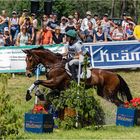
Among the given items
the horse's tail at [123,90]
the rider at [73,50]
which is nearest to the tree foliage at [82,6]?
the horse's tail at [123,90]

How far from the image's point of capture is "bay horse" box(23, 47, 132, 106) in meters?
17.2

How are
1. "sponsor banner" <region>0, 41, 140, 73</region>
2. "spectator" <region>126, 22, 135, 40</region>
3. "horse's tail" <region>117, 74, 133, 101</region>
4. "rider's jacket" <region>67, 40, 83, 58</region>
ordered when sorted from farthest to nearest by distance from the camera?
1. "spectator" <region>126, 22, 135, 40</region>
2. "sponsor banner" <region>0, 41, 140, 73</region>
3. "horse's tail" <region>117, 74, 133, 101</region>
4. "rider's jacket" <region>67, 40, 83, 58</region>

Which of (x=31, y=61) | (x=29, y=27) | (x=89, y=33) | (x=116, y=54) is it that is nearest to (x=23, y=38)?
(x=29, y=27)

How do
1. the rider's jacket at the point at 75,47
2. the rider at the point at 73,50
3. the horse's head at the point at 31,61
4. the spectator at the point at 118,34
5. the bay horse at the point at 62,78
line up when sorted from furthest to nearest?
the spectator at the point at 118,34 < the horse's head at the point at 31,61 < the bay horse at the point at 62,78 < the rider's jacket at the point at 75,47 < the rider at the point at 73,50

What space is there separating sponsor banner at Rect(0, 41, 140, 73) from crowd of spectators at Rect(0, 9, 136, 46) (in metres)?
0.67

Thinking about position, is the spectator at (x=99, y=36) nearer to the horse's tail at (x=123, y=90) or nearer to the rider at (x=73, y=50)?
the horse's tail at (x=123, y=90)

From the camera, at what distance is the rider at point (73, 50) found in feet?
53.1

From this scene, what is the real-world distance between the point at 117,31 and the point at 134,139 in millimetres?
12830

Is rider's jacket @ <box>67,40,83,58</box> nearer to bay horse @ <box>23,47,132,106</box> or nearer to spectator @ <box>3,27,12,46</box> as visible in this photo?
bay horse @ <box>23,47,132,106</box>

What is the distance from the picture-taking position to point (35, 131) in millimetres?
13609

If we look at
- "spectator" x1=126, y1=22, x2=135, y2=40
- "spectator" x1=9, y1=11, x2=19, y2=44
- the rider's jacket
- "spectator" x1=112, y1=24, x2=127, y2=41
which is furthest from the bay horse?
"spectator" x1=126, y1=22, x2=135, y2=40

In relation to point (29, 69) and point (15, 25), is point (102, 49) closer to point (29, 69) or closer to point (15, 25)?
point (15, 25)

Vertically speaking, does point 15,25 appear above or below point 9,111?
above

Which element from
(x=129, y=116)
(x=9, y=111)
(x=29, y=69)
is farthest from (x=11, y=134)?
(x=29, y=69)
